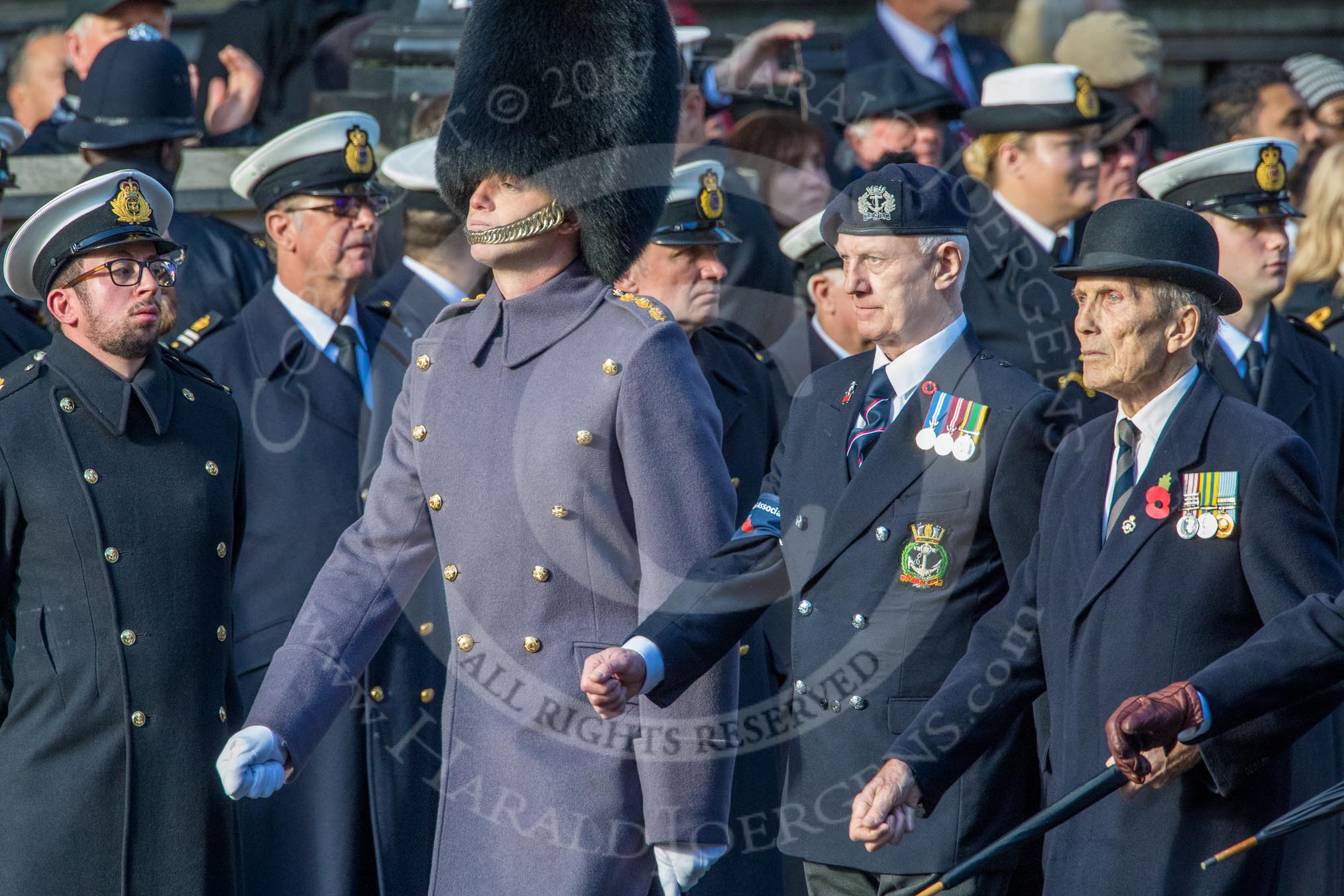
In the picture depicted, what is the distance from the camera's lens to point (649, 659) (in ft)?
12.4

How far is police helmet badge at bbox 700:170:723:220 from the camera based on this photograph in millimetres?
6293

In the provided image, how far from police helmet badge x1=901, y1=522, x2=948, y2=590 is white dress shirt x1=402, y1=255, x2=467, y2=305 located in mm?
2596

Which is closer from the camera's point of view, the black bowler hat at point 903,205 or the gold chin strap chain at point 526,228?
the gold chin strap chain at point 526,228

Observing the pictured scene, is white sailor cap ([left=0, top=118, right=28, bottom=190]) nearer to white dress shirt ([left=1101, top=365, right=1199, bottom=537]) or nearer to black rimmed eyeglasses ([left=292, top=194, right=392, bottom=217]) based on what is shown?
black rimmed eyeglasses ([left=292, top=194, right=392, bottom=217])

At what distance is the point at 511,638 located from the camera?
13.1ft

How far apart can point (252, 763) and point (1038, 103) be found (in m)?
4.21

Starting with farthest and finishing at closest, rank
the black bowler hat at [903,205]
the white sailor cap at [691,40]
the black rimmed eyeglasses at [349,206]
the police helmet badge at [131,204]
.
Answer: the white sailor cap at [691,40] → the black rimmed eyeglasses at [349,206] → the police helmet badge at [131,204] → the black bowler hat at [903,205]

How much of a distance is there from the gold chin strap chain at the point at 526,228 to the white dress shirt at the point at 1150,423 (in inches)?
51.8

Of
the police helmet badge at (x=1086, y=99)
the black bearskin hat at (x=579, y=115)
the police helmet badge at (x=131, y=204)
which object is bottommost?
the police helmet badge at (x=1086, y=99)

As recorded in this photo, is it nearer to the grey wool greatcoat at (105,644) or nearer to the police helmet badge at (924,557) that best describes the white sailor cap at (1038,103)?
the police helmet badge at (924,557)

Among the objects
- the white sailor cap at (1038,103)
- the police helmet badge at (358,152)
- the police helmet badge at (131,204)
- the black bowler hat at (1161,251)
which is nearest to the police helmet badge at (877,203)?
the black bowler hat at (1161,251)

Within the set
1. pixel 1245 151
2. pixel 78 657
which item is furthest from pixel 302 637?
pixel 1245 151

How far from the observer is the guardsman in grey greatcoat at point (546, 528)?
154 inches

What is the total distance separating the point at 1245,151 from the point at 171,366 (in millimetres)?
3337
